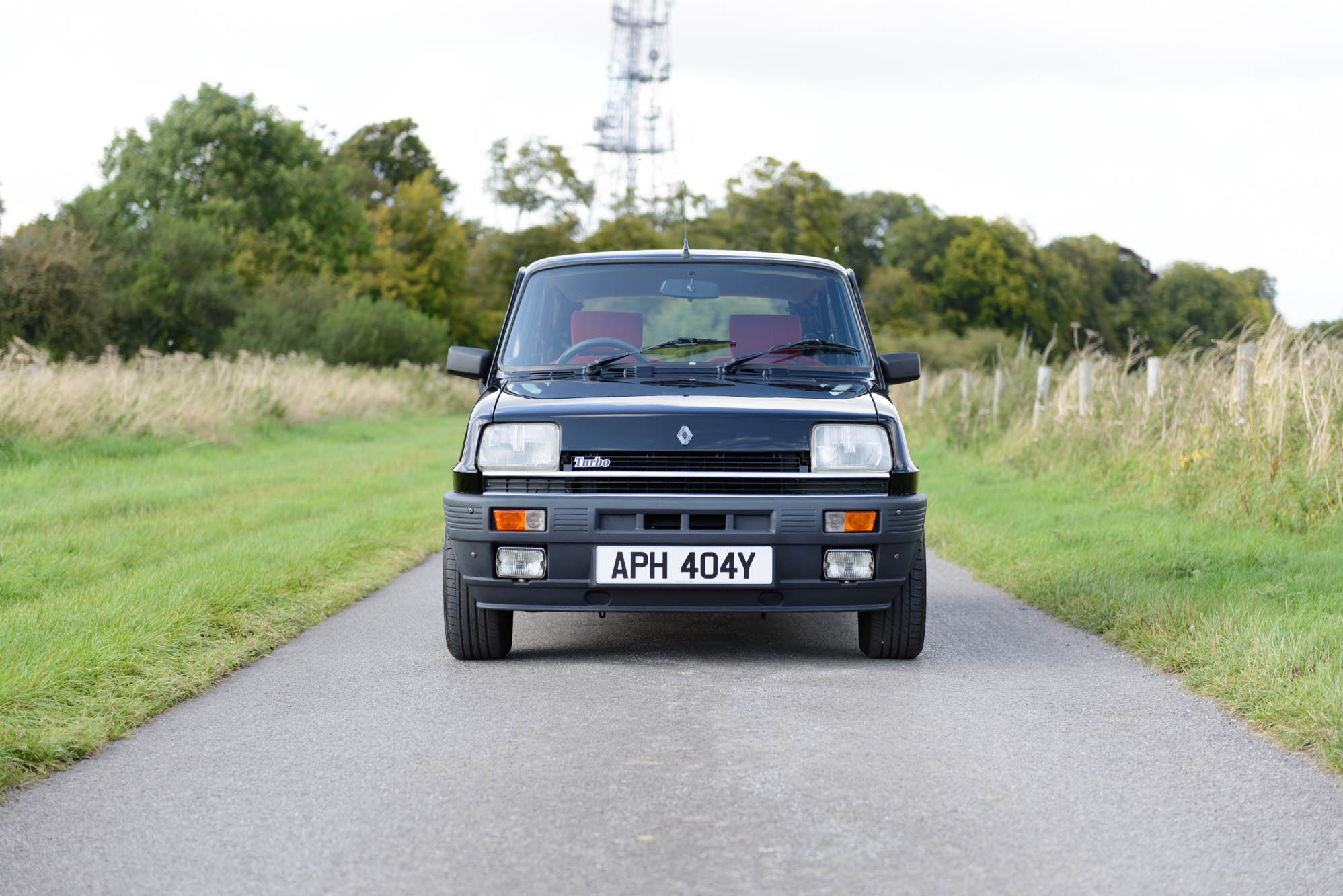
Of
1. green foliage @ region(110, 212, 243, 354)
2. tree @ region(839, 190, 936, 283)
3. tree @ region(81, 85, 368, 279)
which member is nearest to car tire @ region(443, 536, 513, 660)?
green foliage @ region(110, 212, 243, 354)

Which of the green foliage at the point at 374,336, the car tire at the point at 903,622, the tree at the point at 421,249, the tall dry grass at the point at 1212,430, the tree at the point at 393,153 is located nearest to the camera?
the car tire at the point at 903,622

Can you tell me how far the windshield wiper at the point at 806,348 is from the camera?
608 cm

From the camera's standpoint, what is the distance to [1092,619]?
6715 millimetres

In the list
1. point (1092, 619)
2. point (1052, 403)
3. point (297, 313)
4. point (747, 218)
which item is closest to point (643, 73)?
point (747, 218)

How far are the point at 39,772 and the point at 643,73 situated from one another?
7155cm

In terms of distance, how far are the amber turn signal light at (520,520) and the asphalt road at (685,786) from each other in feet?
1.98

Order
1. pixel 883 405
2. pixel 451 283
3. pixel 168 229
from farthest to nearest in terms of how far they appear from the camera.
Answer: pixel 451 283 → pixel 168 229 → pixel 883 405

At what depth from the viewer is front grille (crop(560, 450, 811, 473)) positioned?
5.36 metres

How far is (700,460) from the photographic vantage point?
5.36 metres

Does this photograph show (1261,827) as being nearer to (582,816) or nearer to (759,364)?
(582,816)

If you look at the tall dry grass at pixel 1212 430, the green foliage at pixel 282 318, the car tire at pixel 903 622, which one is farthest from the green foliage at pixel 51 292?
the car tire at pixel 903 622

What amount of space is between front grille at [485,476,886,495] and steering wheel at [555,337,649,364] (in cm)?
99

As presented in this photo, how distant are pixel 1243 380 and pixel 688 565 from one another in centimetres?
722

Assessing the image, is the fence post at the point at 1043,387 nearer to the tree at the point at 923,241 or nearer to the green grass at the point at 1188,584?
the green grass at the point at 1188,584
